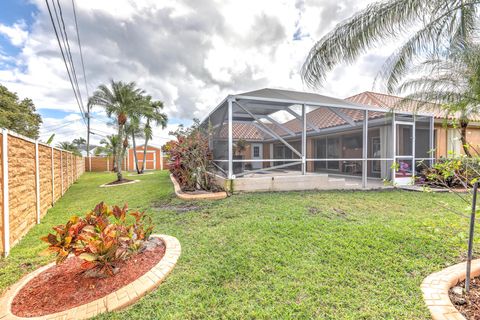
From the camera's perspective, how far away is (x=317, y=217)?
5.01 meters

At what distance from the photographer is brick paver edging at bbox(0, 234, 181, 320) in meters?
2.22

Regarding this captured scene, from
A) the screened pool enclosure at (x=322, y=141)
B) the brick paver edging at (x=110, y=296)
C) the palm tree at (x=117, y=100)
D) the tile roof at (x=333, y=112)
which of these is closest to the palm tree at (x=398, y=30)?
the screened pool enclosure at (x=322, y=141)

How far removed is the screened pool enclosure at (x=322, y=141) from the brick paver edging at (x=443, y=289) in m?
3.35

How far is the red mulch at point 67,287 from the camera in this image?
2342 millimetres

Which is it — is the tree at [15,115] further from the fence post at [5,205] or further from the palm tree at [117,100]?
the fence post at [5,205]

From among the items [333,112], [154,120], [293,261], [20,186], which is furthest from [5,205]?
[154,120]

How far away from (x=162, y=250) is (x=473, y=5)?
700 centimetres

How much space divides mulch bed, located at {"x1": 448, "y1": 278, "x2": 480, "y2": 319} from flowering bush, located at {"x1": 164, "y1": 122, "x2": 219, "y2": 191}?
659 cm

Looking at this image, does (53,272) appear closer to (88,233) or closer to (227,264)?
(88,233)

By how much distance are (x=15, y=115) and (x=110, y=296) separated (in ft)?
75.9

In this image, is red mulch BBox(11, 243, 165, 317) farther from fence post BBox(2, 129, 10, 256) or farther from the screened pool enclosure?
the screened pool enclosure

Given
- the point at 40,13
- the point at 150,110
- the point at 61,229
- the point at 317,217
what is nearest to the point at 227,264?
the point at 61,229

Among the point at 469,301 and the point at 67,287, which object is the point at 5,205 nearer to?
the point at 67,287

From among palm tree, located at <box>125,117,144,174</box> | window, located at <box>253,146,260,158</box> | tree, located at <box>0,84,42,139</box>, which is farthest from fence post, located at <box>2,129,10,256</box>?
palm tree, located at <box>125,117,144,174</box>
